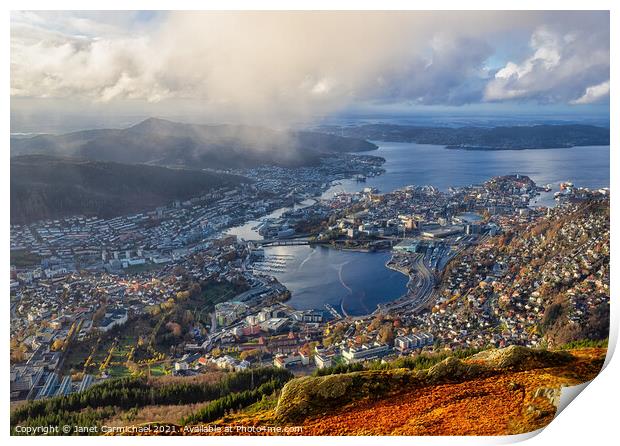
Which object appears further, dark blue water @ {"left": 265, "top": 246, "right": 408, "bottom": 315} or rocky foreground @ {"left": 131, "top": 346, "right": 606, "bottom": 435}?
dark blue water @ {"left": 265, "top": 246, "right": 408, "bottom": 315}

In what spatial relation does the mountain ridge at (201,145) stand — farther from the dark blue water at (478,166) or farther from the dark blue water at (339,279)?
the dark blue water at (339,279)

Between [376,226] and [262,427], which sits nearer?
[262,427]

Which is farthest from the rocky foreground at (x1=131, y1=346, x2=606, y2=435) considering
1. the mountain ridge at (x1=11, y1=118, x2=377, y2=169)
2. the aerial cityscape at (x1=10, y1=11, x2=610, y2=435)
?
the mountain ridge at (x1=11, y1=118, x2=377, y2=169)

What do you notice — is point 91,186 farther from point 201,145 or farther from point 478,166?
point 478,166

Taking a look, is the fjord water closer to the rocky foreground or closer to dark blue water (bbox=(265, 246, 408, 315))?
dark blue water (bbox=(265, 246, 408, 315))

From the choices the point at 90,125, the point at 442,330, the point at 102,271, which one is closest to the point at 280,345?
the point at 442,330

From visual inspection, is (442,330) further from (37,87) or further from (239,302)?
(37,87)
